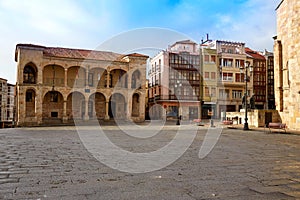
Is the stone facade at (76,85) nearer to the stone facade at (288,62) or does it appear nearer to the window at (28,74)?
the window at (28,74)

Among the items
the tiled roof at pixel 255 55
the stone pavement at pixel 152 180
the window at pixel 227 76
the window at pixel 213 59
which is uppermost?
the tiled roof at pixel 255 55

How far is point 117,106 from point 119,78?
4.02 m

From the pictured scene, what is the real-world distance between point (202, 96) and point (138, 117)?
1572 centimetres

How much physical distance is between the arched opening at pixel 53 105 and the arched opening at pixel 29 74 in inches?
102

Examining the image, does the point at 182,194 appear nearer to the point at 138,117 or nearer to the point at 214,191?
the point at 214,191

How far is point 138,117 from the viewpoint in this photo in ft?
127

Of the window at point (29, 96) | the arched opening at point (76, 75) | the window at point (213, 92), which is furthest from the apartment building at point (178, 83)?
the window at point (29, 96)

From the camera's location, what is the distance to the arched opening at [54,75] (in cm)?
3591

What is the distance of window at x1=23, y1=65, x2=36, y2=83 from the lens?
115 feet

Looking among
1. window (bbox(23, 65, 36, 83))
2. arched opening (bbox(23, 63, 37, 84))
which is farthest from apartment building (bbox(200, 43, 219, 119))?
window (bbox(23, 65, 36, 83))

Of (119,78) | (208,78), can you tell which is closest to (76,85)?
(119,78)

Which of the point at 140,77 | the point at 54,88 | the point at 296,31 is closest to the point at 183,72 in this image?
the point at 140,77

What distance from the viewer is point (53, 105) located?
36656mm

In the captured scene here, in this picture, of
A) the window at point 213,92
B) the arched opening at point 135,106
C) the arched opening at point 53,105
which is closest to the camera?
the arched opening at point 53,105
